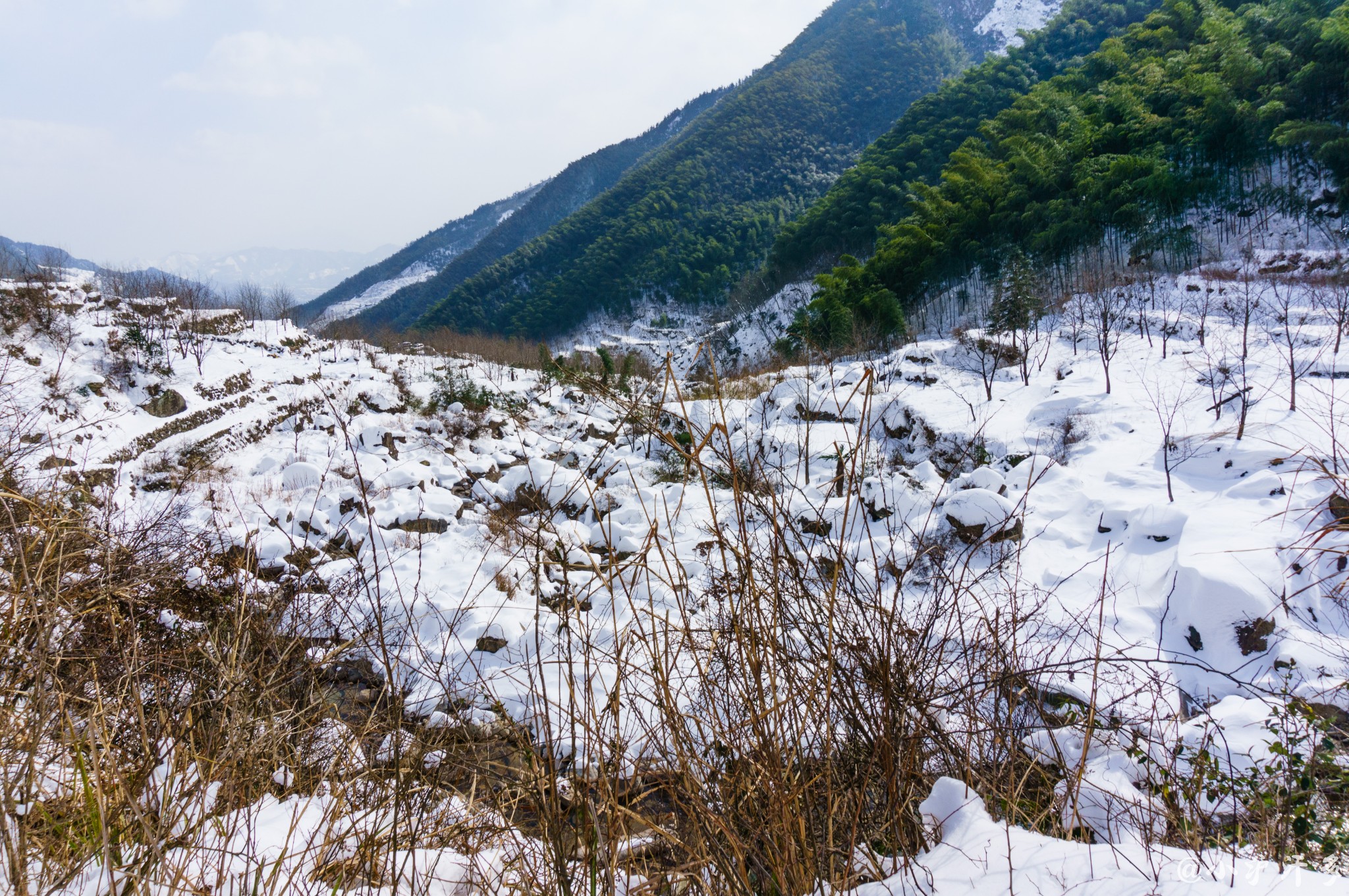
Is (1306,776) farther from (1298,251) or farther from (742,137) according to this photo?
(742,137)

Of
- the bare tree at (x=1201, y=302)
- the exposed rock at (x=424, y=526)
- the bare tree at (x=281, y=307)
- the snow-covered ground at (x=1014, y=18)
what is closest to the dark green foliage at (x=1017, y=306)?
the bare tree at (x=1201, y=302)

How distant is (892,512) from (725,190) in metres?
50.9

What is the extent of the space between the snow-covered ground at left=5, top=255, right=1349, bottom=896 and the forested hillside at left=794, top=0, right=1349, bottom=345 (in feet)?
11.7

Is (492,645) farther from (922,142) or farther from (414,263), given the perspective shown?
(414,263)

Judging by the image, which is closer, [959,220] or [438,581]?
[438,581]

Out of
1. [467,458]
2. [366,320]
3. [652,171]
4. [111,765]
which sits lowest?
[467,458]

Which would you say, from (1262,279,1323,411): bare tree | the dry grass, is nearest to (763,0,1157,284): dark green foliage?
(1262,279,1323,411): bare tree

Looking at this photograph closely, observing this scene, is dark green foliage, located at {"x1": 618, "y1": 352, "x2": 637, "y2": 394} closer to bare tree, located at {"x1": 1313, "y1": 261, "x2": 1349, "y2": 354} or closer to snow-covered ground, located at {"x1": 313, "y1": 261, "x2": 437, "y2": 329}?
bare tree, located at {"x1": 1313, "y1": 261, "x2": 1349, "y2": 354}

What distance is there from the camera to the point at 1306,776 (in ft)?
5.63

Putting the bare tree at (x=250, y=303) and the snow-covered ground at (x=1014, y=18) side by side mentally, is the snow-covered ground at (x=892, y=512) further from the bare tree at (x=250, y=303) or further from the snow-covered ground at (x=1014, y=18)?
the snow-covered ground at (x=1014, y=18)

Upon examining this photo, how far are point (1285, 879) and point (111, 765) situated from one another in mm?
1984

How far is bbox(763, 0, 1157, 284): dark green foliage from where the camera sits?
28.8 m

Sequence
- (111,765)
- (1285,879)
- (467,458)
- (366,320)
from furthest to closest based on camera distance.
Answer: (366,320) < (467,458) < (111,765) < (1285,879)

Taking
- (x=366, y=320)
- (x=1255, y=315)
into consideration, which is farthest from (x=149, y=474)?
(x=366, y=320)
